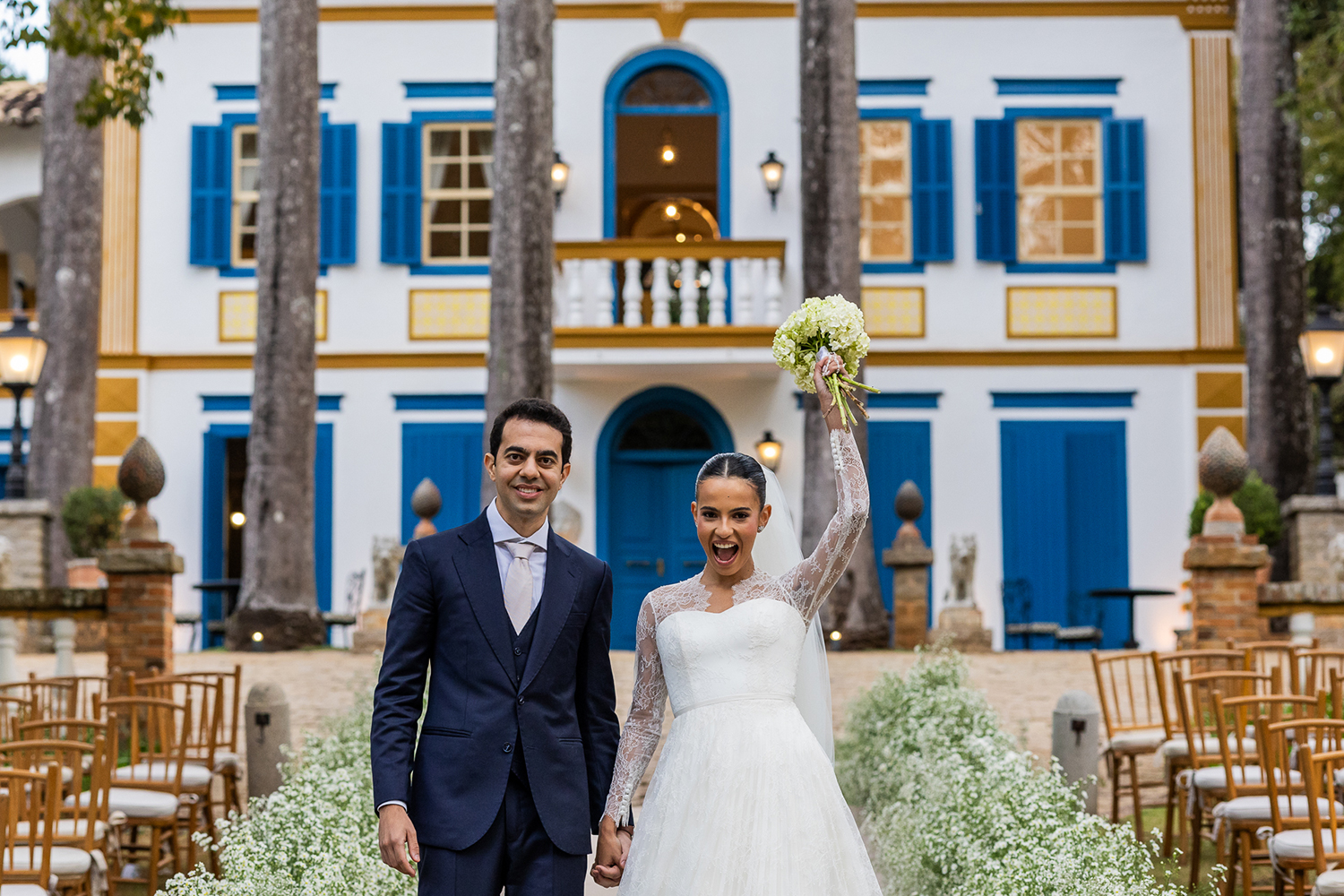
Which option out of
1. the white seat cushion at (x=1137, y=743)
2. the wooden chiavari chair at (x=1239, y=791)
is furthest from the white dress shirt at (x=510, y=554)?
the white seat cushion at (x=1137, y=743)

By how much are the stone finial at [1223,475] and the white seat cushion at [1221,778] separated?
125 inches

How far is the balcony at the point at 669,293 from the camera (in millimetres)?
15328

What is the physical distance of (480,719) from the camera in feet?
10.7

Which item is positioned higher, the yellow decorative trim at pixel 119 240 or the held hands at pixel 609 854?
the yellow decorative trim at pixel 119 240

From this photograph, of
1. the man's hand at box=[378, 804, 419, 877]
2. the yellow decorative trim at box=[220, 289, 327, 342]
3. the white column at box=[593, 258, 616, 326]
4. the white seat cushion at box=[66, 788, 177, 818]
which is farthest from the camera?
the yellow decorative trim at box=[220, 289, 327, 342]

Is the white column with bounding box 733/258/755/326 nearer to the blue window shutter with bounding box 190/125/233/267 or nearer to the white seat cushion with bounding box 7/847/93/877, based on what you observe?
the blue window shutter with bounding box 190/125/233/267

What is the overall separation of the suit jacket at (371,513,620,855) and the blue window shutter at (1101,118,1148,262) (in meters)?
14.2

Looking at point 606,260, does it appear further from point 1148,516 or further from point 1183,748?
point 1183,748

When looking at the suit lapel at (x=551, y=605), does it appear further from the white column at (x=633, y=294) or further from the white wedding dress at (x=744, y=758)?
the white column at (x=633, y=294)

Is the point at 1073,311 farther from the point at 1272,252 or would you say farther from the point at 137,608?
the point at 137,608

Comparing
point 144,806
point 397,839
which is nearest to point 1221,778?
point 397,839

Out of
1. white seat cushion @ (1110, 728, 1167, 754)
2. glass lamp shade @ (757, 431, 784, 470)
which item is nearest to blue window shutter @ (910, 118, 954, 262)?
glass lamp shade @ (757, 431, 784, 470)

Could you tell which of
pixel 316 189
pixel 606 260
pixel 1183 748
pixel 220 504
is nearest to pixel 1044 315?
pixel 606 260

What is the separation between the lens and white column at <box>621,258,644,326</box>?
15.3 meters
